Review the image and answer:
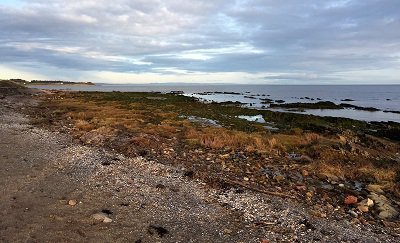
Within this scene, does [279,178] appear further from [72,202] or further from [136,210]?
[72,202]

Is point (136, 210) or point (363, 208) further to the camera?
point (363, 208)

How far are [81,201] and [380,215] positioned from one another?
8.93 m

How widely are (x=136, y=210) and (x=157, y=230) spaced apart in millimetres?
1472

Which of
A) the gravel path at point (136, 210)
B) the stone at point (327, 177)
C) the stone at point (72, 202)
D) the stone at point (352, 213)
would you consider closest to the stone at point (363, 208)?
the stone at point (352, 213)

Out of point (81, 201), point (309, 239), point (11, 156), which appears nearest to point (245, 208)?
point (309, 239)

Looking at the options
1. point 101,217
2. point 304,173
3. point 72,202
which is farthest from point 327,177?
point 72,202

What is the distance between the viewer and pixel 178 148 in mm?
19328

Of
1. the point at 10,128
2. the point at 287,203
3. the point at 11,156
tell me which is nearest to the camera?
the point at 287,203

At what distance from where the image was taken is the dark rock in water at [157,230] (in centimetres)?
880

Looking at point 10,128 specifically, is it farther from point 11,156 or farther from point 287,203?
point 287,203

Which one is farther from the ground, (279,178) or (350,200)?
(279,178)

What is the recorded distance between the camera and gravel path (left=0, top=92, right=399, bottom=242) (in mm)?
8734

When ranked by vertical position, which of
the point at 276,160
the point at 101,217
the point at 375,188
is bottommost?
the point at 375,188

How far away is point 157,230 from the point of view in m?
8.95
